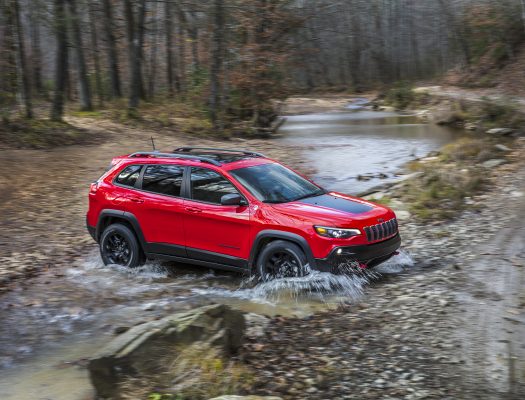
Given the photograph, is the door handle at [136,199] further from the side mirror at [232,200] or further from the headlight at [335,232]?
the headlight at [335,232]

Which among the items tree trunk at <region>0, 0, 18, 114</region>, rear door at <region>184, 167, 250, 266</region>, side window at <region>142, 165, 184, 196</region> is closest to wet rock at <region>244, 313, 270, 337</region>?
rear door at <region>184, 167, 250, 266</region>

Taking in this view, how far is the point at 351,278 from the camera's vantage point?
801cm

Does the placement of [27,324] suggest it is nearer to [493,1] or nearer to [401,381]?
[401,381]

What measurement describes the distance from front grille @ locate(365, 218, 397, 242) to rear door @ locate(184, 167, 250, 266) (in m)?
1.57

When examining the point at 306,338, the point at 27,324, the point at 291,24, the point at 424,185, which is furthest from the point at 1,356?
the point at 291,24

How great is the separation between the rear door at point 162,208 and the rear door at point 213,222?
0.17 metres

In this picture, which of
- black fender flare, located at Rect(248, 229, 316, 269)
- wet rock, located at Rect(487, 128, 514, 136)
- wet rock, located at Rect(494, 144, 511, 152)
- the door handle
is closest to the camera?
black fender flare, located at Rect(248, 229, 316, 269)

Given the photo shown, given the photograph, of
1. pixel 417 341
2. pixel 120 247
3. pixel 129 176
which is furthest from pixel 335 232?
pixel 120 247

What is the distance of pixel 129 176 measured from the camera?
32.0 feet

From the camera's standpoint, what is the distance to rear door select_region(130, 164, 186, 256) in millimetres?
9070

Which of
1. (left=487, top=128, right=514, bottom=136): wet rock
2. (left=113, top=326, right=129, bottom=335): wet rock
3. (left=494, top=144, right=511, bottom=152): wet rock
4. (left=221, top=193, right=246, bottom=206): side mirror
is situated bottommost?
(left=113, top=326, right=129, bottom=335): wet rock

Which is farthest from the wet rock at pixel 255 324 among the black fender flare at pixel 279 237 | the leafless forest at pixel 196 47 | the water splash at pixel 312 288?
the leafless forest at pixel 196 47

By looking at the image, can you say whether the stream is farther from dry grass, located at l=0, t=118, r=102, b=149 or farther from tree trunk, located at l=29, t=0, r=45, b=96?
tree trunk, located at l=29, t=0, r=45, b=96

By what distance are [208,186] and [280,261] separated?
5.05ft
